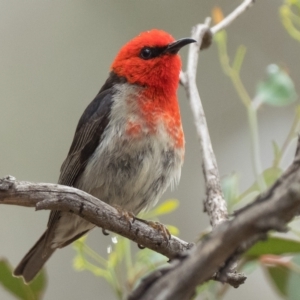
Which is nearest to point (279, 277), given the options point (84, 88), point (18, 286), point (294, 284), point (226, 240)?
point (294, 284)

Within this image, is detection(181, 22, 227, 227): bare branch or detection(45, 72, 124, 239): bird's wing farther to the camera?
detection(45, 72, 124, 239): bird's wing

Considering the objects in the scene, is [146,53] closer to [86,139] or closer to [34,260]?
Result: [86,139]

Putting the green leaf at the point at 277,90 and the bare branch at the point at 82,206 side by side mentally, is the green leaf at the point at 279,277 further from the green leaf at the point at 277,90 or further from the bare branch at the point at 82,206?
the green leaf at the point at 277,90

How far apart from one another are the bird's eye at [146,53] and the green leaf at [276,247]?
4.75 ft

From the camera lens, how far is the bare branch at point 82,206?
1663 mm

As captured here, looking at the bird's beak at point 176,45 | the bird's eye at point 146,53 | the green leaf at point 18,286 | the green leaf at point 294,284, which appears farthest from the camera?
the bird's eye at point 146,53

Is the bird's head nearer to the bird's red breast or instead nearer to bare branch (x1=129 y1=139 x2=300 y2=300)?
the bird's red breast

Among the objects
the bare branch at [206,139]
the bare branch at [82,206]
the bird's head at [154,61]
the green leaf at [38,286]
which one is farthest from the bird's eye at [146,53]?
the green leaf at [38,286]

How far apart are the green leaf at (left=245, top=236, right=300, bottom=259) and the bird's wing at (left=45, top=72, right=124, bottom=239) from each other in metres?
1.10

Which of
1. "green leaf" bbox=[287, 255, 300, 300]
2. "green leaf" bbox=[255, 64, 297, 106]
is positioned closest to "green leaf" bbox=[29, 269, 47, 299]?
"green leaf" bbox=[287, 255, 300, 300]

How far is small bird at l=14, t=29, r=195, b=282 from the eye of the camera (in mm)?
2506

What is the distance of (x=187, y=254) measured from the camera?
77 centimetres

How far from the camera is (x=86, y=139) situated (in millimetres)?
2734

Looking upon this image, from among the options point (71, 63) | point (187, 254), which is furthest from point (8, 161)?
point (187, 254)
